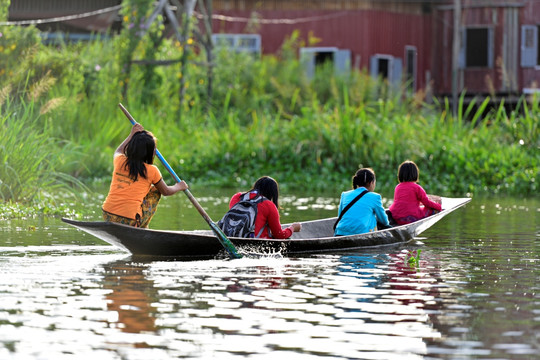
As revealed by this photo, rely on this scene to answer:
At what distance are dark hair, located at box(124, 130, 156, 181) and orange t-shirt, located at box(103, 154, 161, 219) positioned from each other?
52 mm

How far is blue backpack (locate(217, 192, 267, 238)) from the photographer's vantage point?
38.9 ft

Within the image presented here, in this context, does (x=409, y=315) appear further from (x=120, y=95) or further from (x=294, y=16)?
(x=294, y=16)

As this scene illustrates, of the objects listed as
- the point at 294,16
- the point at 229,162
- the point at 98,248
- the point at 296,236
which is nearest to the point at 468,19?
the point at 294,16

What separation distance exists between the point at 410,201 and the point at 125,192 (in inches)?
169

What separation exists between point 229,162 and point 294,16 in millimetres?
10627

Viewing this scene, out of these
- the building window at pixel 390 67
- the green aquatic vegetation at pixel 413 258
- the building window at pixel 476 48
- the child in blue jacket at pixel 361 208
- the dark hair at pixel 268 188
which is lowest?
the green aquatic vegetation at pixel 413 258

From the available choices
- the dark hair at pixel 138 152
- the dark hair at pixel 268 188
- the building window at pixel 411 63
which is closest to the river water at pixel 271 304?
the dark hair at pixel 268 188

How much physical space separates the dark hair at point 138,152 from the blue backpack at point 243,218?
1.08 metres

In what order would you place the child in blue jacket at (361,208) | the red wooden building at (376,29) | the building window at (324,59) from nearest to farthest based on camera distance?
the child in blue jacket at (361,208), the building window at (324,59), the red wooden building at (376,29)

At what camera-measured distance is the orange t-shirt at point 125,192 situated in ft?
37.1

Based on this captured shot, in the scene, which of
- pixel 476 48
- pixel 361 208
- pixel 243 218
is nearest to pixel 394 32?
pixel 476 48

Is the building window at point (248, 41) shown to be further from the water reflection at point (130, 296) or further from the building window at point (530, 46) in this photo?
the water reflection at point (130, 296)

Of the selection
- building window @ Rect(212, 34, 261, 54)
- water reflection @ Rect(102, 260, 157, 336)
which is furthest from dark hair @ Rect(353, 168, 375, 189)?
building window @ Rect(212, 34, 261, 54)

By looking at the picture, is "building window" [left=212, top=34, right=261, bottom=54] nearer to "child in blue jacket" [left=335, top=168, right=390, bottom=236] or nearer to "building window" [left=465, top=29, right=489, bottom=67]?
"building window" [left=465, top=29, right=489, bottom=67]
